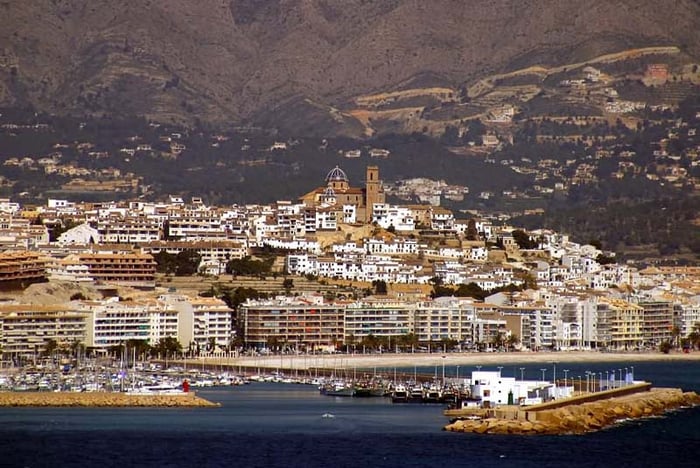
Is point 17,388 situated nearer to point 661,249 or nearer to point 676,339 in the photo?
point 676,339

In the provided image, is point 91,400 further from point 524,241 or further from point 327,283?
point 524,241

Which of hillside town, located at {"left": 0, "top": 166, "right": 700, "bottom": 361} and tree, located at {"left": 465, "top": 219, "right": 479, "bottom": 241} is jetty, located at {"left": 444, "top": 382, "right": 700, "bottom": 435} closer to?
hillside town, located at {"left": 0, "top": 166, "right": 700, "bottom": 361}

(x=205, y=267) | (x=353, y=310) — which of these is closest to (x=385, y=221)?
(x=205, y=267)

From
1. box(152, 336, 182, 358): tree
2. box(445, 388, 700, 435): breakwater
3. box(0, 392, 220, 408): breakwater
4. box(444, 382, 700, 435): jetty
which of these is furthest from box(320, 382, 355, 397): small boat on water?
box(152, 336, 182, 358): tree

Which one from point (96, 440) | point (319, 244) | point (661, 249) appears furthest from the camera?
point (661, 249)

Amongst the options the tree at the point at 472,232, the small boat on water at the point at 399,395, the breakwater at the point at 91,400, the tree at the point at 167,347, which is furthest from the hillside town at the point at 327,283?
the small boat on water at the point at 399,395

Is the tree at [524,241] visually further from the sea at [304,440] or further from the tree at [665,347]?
the sea at [304,440]

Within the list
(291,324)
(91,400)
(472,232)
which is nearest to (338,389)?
(91,400)

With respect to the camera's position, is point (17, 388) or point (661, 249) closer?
Result: point (17, 388)
